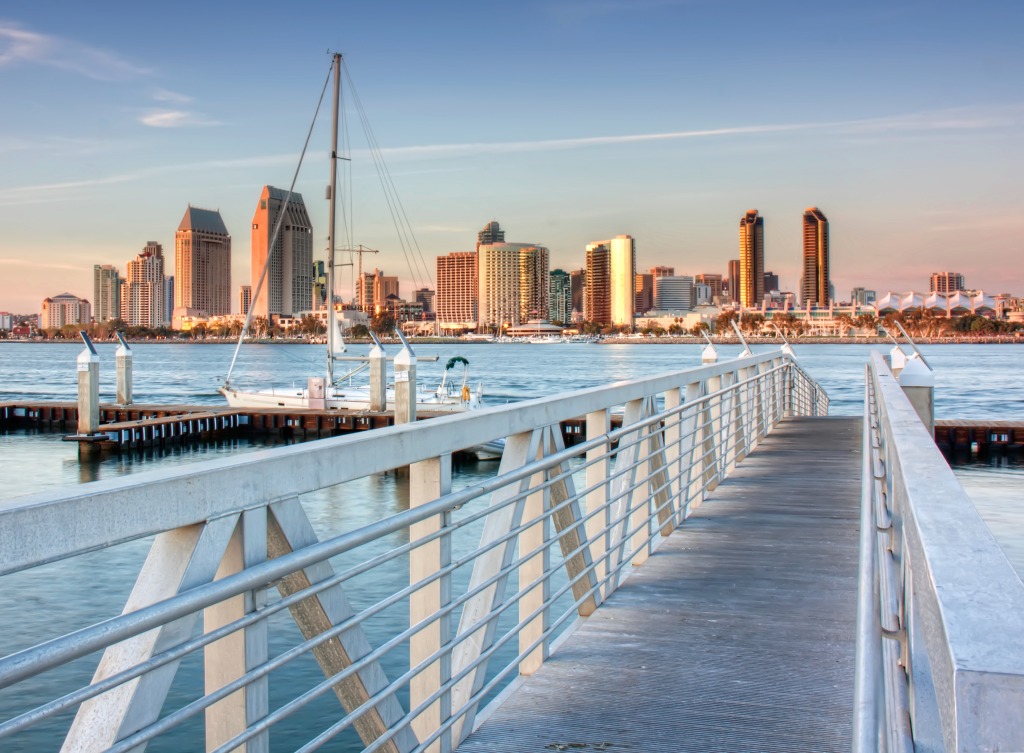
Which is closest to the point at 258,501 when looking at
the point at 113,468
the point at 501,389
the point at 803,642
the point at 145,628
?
the point at 145,628

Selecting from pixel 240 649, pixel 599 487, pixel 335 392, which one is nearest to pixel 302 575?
pixel 240 649

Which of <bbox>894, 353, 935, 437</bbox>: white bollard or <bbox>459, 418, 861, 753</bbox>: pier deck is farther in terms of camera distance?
<bbox>894, 353, 935, 437</bbox>: white bollard

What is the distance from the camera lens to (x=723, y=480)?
10039mm

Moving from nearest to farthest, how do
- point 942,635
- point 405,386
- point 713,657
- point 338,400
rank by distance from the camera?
point 942,635 < point 713,657 < point 405,386 < point 338,400

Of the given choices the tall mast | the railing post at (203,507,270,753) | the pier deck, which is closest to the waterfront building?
the tall mast

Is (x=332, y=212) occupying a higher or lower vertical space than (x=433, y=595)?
higher

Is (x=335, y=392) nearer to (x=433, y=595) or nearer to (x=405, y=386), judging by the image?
(x=405, y=386)

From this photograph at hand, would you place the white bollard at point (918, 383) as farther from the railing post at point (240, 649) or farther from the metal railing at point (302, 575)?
the railing post at point (240, 649)

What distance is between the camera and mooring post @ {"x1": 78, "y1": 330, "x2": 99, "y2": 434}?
27.7m

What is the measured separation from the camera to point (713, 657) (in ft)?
14.8

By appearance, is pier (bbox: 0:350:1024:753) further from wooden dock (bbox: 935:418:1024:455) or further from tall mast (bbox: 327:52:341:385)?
tall mast (bbox: 327:52:341:385)

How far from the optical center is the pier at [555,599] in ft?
4.55

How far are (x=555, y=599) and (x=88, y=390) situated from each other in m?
26.7

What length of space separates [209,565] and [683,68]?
7337cm
